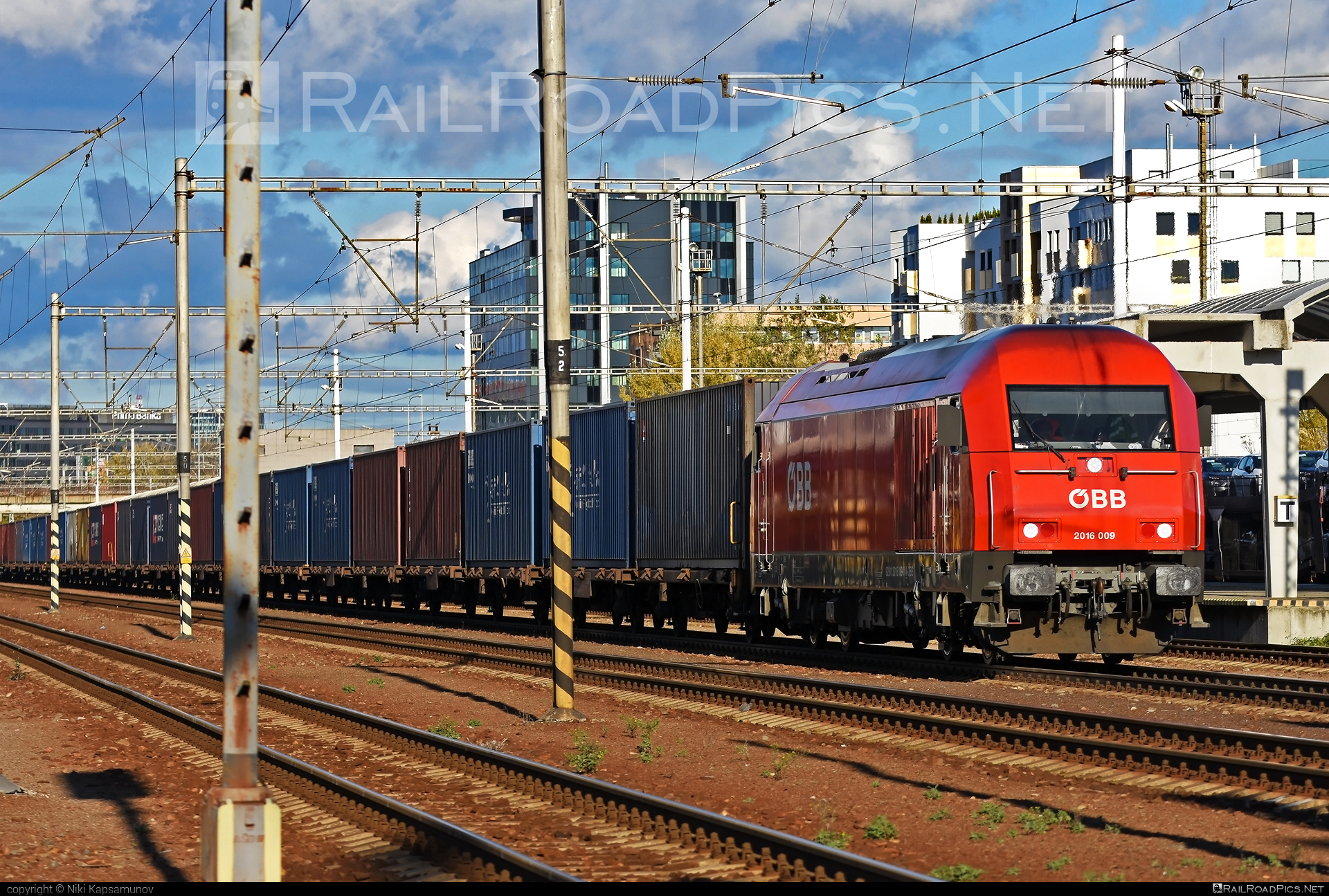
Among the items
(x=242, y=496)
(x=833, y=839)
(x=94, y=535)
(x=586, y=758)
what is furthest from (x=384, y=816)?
(x=94, y=535)

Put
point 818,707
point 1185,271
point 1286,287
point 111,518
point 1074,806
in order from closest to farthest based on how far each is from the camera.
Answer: point 1074,806, point 818,707, point 1286,287, point 111,518, point 1185,271

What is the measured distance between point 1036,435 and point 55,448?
115 ft

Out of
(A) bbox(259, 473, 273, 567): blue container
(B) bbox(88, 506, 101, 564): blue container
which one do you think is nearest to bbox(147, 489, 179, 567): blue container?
(A) bbox(259, 473, 273, 567): blue container

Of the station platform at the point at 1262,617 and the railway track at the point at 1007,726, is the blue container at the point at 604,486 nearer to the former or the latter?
the railway track at the point at 1007,726

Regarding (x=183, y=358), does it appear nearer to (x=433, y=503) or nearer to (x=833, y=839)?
(x=433, y=503)

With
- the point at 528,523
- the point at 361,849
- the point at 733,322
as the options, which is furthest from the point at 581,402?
the point at 361,849

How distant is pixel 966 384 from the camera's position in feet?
58.1

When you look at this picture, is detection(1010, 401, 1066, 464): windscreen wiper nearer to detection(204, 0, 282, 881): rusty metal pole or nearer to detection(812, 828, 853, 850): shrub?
detection(812, 828, 853, 850): shrub

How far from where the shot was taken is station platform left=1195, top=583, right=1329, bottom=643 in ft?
79.7

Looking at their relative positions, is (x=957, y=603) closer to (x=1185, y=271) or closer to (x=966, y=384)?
(x=966, y=384)

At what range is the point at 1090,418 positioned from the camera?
58.6ft

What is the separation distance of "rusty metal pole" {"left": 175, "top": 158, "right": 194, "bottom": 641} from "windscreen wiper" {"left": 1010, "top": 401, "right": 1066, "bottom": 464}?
17.5m

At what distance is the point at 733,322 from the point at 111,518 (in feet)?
96.9

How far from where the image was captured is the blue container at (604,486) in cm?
2820
